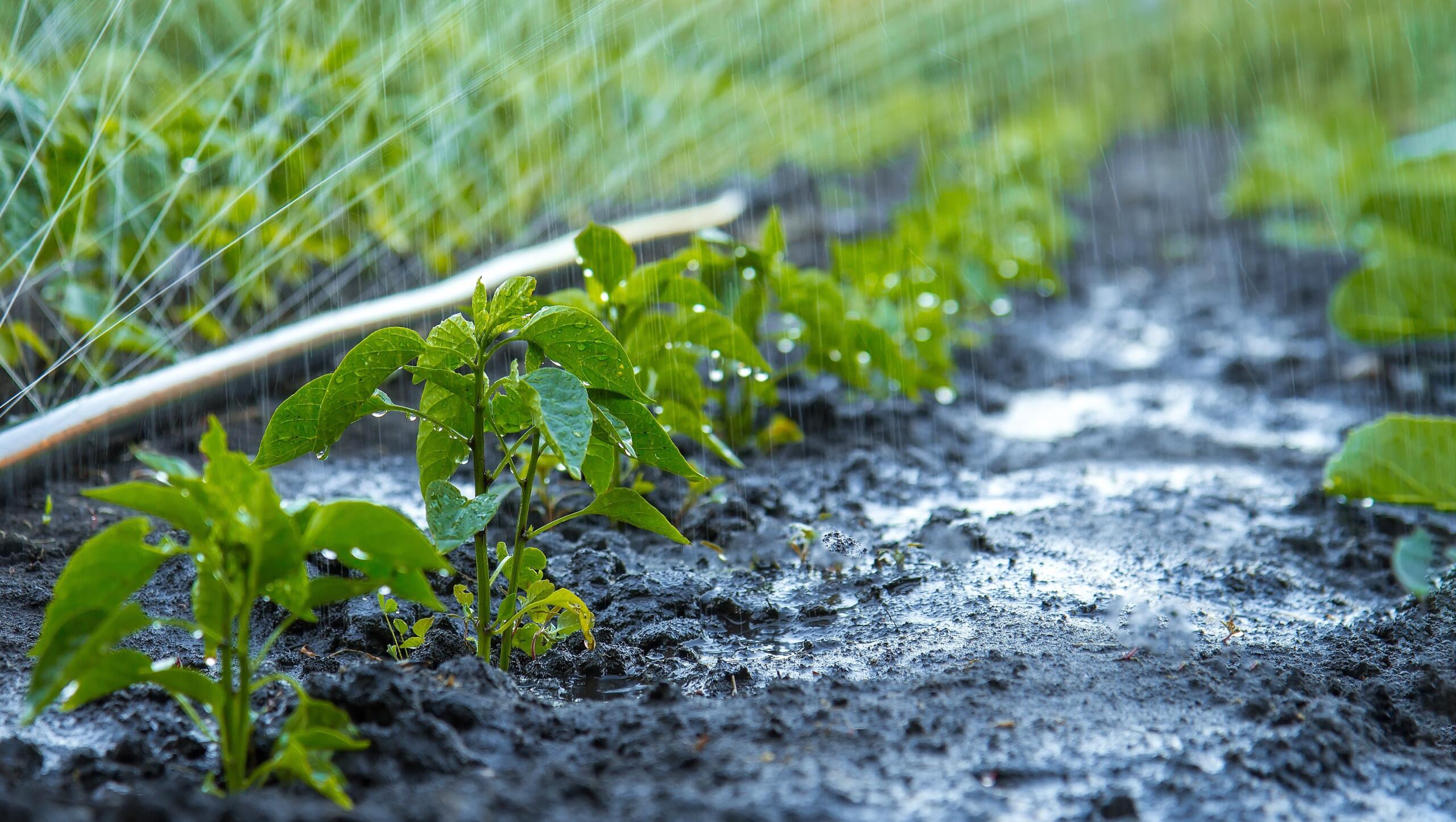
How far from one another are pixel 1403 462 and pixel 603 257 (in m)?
1.46

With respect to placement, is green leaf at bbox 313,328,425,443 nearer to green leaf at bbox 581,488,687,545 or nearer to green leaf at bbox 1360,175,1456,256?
green leaf at bbox 581,488,687,545

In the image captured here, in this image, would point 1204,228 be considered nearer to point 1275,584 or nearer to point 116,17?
point 1275,584

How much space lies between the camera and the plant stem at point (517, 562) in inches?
50.1

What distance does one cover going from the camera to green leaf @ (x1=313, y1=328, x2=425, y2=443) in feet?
3.84

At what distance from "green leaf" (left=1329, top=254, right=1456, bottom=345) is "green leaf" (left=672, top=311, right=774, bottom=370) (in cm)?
192

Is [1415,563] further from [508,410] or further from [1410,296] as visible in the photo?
[508,410]

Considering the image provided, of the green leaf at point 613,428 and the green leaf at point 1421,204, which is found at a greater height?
the green leaf at point 1421,204

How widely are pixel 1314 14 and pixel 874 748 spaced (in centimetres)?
969

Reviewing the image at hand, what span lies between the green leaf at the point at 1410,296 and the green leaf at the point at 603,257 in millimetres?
2139

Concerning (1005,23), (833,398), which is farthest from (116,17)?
(1005,23)

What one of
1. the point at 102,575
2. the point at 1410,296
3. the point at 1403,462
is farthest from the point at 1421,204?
the point at 102,575

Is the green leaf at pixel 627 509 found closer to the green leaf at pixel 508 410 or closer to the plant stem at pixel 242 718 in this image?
the green leaf at pixel 508 410

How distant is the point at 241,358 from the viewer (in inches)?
81.2

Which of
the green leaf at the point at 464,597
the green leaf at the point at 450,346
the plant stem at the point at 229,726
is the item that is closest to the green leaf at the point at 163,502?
the plant stem at the point at 229,726
